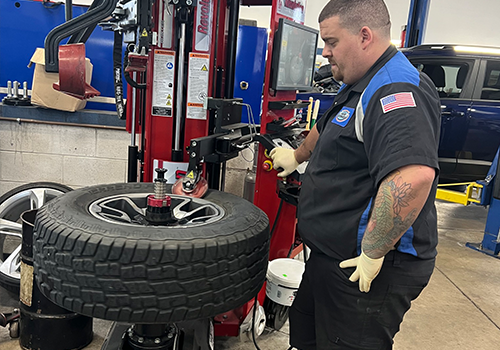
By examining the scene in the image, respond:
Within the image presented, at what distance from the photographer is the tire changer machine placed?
1662 mm

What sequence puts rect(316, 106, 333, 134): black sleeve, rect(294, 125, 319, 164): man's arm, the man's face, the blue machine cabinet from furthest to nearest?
the blue machine cabinet
rect(294, 125, 319, 164): man's arm
rect(316, 106, 333, 134): black sleeve
the man's face

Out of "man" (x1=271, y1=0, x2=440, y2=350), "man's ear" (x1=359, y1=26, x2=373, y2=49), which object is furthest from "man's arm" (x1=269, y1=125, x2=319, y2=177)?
"man's ear" (x1=359, y1=26, x2=373, y2=49)

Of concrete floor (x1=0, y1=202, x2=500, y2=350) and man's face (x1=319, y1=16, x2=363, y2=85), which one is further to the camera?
concrete floor (x1=0, y1=202, x2=500, y2=350)

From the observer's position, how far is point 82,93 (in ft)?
5.36

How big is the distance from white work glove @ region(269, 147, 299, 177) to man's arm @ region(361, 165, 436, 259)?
0.84m

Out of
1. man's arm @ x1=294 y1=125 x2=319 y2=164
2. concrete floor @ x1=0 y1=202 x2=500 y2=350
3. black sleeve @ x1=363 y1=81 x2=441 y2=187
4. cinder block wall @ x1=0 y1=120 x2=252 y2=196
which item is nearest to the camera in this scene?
black sleeve @ x1=363 y1=81 x2=441 y2=187

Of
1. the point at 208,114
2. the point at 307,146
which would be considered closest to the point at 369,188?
the point at 307,146

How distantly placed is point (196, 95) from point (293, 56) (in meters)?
0.61

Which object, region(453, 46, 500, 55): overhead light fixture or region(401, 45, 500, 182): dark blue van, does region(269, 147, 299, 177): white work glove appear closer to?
region(401, 45, 500, 182): dark blue van

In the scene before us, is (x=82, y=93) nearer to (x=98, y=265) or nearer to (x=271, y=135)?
(x=98, y=265)

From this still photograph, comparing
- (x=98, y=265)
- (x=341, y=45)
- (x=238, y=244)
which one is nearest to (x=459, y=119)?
(x=341, y=45)

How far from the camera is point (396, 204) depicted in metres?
1.10

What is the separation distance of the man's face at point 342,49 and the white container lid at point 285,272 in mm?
1117

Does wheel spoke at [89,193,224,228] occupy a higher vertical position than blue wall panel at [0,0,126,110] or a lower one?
lower
